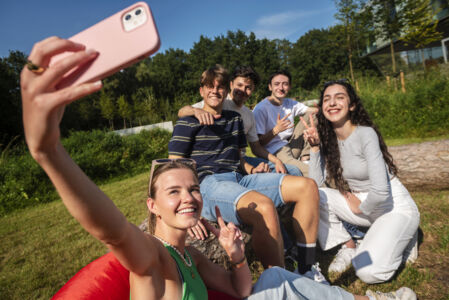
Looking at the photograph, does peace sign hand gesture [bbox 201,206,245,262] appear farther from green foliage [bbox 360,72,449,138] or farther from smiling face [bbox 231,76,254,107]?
green foliage [bbox 360,72,449,138]

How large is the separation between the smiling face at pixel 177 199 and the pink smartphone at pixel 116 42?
0.91 m

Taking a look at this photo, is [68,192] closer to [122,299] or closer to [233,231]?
[233,231]

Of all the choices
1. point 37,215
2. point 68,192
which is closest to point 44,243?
point 37,215


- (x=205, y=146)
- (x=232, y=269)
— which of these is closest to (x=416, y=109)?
(x=205, y=146)

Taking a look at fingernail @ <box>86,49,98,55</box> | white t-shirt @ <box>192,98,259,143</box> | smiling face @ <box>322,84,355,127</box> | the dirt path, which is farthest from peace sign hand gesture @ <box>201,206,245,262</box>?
the dirt path

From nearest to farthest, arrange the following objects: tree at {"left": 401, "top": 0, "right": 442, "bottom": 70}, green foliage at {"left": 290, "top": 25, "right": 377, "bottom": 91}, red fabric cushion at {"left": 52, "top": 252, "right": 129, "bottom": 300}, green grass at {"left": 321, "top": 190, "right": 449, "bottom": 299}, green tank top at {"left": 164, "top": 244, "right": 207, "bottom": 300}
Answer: green tank top at {"left": 164, "top": 244, "right": 207, "bottom": 300} → red fabric cushion at {"left": 52, "top": 252, "right": 129, "bottom": 300} → green grass at {"left": 321, "top": 190, "right": 449, "bottom": 299} → tree at {"left": 401, "top": 0, "right": 442, "bottom": 70} → green foliage at {"left": 290, "top": 25, "right": 377, "bottom": 91}

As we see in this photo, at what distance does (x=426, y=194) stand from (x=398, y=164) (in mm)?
671

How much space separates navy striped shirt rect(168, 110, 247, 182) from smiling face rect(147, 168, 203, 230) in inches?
46.8

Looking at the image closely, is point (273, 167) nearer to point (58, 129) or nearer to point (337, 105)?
point (337, 105)

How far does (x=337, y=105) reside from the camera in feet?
9.95

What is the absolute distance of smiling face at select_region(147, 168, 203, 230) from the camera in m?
1.49

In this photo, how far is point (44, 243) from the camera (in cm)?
468

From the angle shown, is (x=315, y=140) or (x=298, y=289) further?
(x=315, y=140)

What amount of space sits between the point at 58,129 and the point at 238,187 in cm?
196
